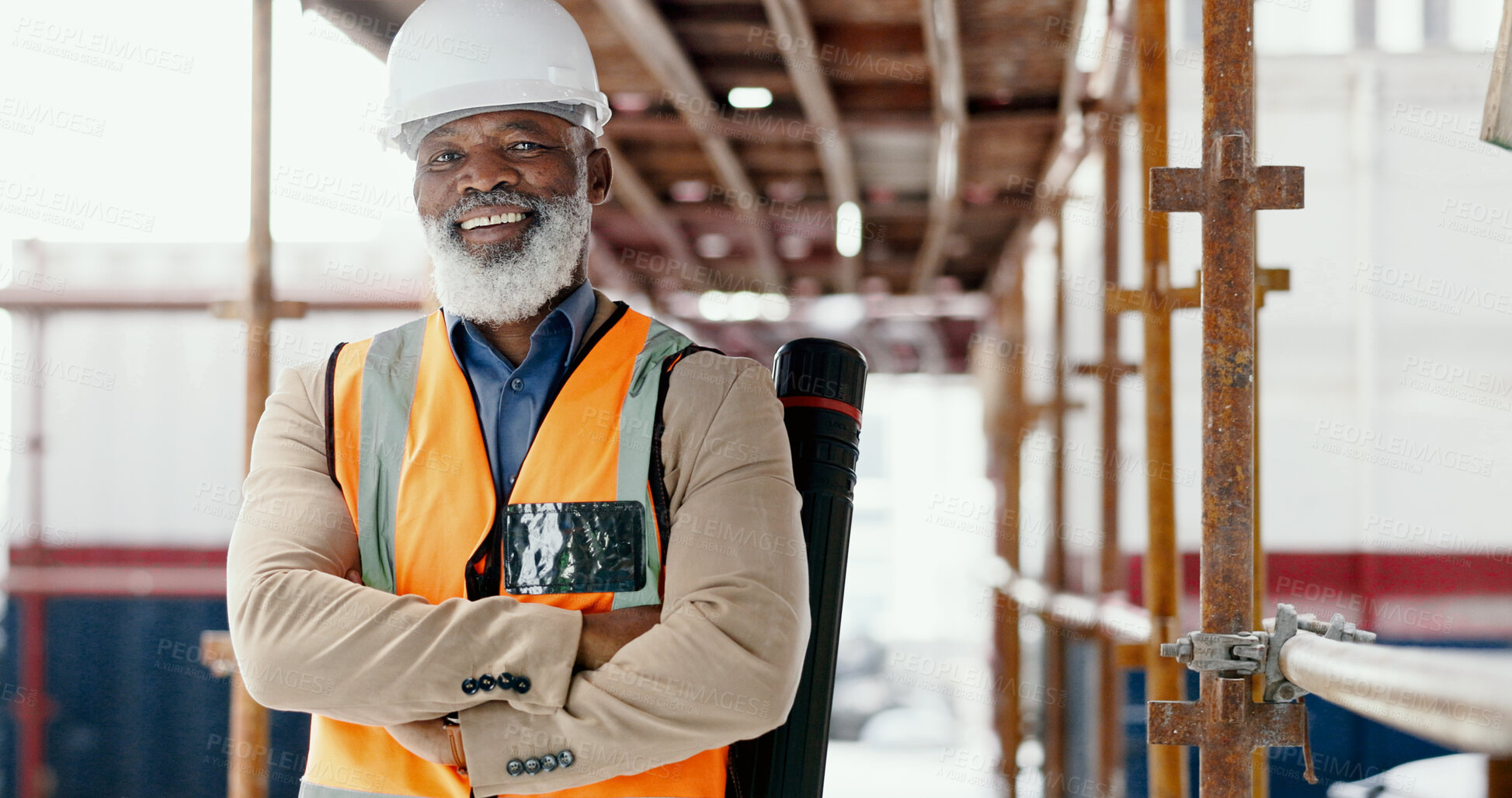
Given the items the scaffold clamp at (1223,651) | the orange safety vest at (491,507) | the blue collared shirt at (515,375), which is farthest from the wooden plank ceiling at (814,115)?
the scaffold clamp at (1223,651)

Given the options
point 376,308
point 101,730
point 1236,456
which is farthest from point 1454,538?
point 101,730

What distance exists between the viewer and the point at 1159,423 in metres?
4.77

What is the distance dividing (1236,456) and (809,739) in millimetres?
1099

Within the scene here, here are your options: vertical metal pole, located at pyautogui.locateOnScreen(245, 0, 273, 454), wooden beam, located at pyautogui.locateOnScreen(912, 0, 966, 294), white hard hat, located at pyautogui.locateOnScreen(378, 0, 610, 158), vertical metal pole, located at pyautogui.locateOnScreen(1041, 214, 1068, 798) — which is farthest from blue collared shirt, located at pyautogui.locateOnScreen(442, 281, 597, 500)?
vertical metal pole, located at pyautogui.locateOnScreen(1041, 214, 1068, 798)

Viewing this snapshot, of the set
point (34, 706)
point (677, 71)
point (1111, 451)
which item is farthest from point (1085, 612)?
point (34, 706)

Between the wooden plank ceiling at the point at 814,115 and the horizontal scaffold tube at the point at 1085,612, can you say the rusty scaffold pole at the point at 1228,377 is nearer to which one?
the horizontal scaffold tube at the point at 1085,612

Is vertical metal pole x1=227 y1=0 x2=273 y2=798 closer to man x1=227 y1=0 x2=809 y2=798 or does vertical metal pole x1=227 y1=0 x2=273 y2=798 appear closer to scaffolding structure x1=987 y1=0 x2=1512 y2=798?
man x1=227 y1=0 x2=809 y2=798

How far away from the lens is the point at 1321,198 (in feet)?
38.9

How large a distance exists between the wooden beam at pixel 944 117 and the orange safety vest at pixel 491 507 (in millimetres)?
3550

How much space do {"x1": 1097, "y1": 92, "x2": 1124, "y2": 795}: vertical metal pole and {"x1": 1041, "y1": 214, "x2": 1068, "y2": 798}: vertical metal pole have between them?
1.22m

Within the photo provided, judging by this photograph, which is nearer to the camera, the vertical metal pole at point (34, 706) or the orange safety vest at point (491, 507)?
the orange safety vest at point (491, 507)

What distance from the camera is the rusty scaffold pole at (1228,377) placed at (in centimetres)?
270

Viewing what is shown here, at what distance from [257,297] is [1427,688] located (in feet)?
13.0

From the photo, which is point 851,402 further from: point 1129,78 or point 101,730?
point 101,730
